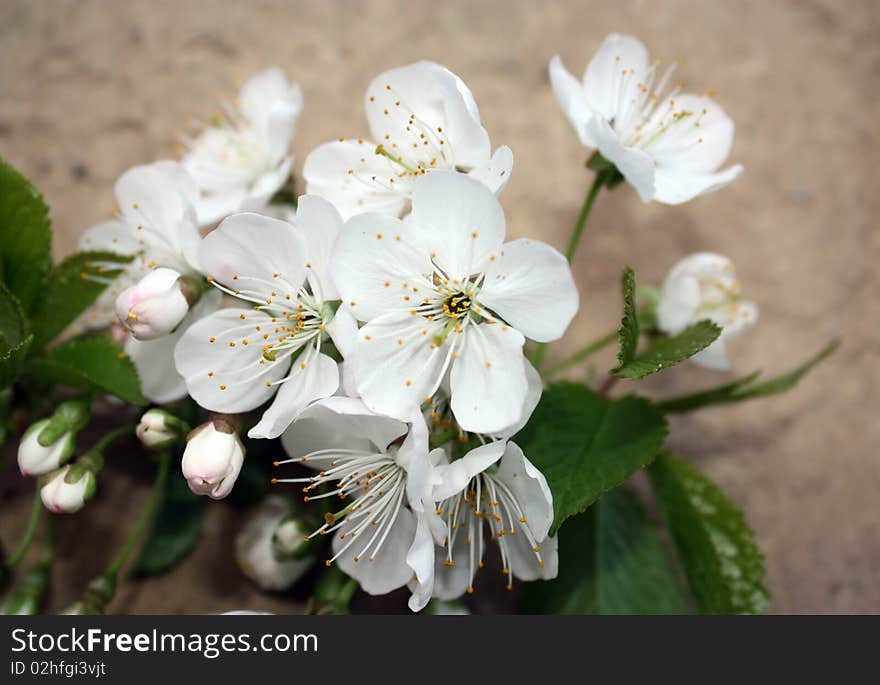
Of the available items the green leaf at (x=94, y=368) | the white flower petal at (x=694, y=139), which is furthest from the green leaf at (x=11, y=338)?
the white flower petal at (x=694, y=139)

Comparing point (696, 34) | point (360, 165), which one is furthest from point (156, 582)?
point (696, 34)

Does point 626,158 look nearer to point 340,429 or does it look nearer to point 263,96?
point 340,429

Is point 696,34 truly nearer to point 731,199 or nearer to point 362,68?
point 731,199

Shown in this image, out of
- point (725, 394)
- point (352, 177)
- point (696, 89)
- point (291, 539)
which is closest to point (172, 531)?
point (291, 539)

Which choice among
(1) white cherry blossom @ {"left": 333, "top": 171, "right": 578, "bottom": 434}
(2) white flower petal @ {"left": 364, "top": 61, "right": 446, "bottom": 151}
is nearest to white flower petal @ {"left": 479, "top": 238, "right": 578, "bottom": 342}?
(1) white cherry blossom @ {"left": 333, "top": 171, "right": 578, "bottom": 434}

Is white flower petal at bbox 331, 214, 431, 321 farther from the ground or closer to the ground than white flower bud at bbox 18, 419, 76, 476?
farther from the ground

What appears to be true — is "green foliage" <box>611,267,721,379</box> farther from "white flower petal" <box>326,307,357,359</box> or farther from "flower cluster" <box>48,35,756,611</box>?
Answer: "white flower petal" <box>326,307,357,359</box>

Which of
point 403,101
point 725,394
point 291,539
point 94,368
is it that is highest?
point 403,101
